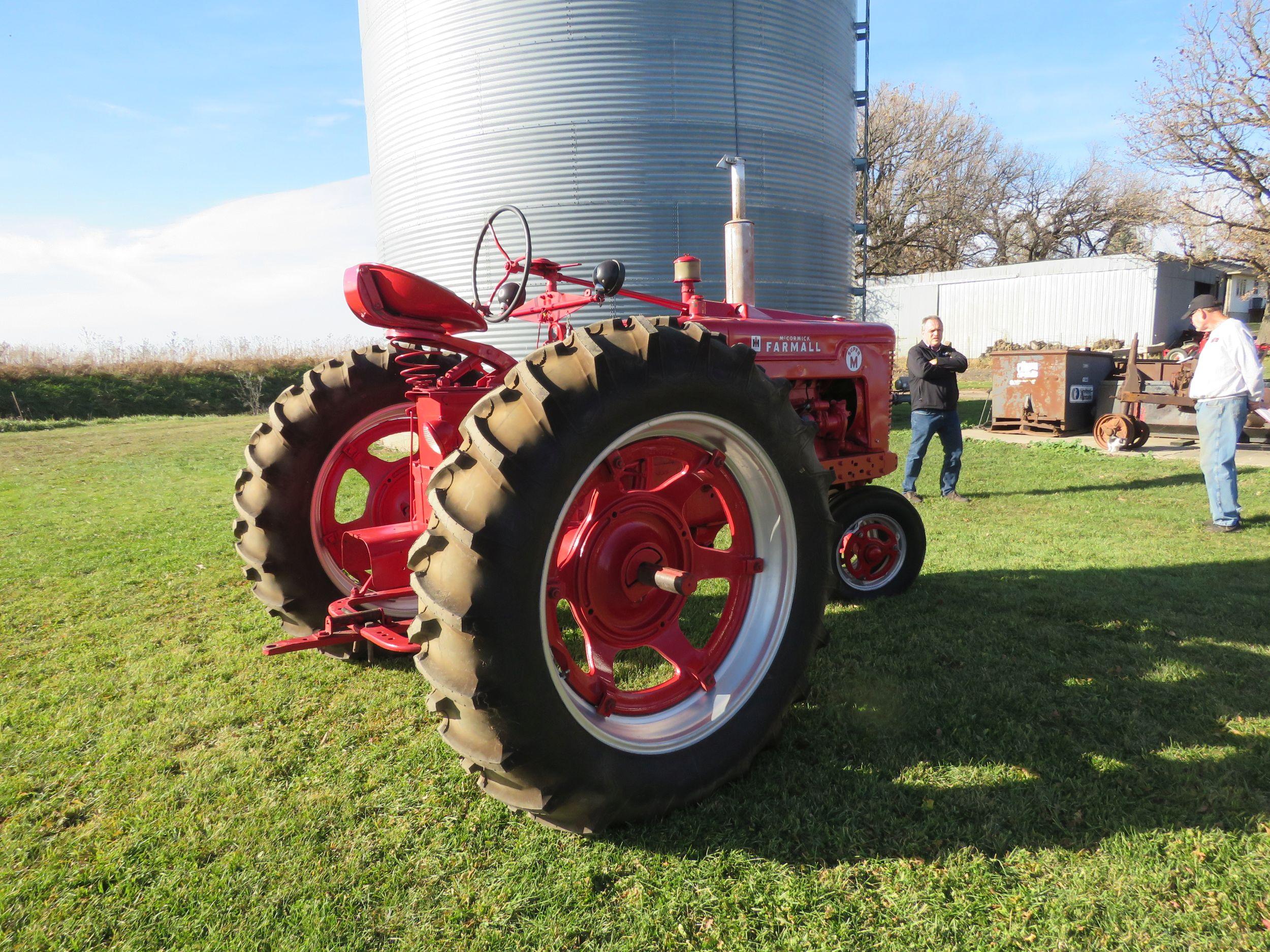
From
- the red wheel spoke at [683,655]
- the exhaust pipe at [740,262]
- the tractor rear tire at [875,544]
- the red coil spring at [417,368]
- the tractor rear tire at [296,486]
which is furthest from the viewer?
the tractor rear tire at [875,544]

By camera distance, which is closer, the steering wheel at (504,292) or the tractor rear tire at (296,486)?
the tractor rear tire at (296,486)

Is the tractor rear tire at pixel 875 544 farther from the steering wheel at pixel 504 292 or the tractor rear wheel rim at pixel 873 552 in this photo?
the steering wheel at pixel 504 292

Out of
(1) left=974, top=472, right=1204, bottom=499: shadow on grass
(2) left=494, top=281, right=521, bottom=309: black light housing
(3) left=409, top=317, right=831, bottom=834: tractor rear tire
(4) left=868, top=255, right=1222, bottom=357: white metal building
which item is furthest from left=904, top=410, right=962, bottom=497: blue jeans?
(4) left=868, top=255, right=1222, bottom=357: white metal building

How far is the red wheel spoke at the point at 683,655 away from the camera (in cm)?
249

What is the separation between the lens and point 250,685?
3256 mm

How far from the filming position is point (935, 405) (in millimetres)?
6934

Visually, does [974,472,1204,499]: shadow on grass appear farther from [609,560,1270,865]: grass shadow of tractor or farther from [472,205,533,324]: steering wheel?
[472,205,533,324]: steering wheel

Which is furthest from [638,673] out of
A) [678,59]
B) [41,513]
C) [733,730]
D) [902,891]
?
[678,59]

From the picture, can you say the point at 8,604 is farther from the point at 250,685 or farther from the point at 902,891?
the point at 902,891

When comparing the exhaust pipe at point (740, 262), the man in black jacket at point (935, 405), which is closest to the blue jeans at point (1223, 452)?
the man in black jacket at point (935, 405)

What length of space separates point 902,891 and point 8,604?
5.00m

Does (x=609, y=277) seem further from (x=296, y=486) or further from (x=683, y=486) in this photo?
(x=296, y=486)

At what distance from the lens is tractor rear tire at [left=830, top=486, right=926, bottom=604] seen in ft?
13.6

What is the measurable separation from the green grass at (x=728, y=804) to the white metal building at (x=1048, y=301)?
25.4 m
